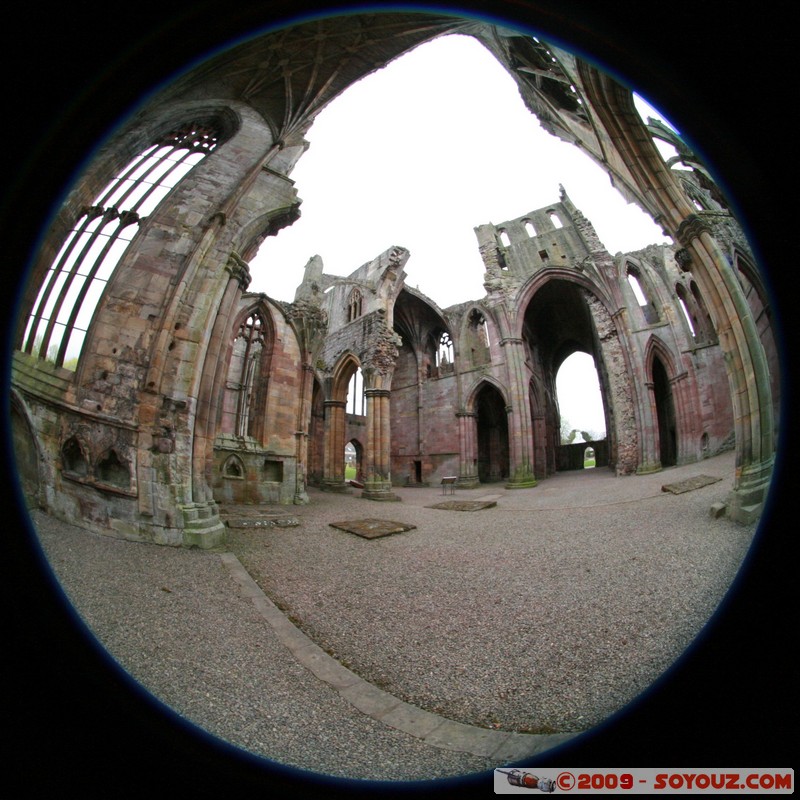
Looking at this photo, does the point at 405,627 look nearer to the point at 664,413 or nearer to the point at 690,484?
the point at 690,484

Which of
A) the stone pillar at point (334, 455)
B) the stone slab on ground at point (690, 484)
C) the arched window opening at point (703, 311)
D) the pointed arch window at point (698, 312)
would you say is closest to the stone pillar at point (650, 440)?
the pointed arch window at point (698, 312)

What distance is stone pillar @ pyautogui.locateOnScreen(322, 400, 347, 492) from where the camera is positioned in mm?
14000

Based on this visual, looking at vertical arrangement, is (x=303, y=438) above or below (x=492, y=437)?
above

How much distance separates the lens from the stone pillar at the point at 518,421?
14.9 m

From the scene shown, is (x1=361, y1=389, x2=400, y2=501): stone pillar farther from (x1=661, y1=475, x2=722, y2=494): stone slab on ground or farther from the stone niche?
(x1=661, y1=475, x2=722, y2=494): stone slab on ground

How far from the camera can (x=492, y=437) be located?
835 inches

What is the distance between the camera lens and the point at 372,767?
109cm

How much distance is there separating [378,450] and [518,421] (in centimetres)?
744

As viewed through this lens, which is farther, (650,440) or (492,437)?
(492,437)

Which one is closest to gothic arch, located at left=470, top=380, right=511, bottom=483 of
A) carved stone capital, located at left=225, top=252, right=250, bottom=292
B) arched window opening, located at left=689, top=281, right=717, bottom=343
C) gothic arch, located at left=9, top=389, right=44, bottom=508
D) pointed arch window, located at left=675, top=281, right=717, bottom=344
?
pointed arch window, located at left=675, top=281, right=717, bottom=344

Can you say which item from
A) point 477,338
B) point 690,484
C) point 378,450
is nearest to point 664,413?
point 477,338

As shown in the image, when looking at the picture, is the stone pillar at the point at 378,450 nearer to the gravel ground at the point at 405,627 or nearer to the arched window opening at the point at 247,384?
the arched window opening at the point at 247,384

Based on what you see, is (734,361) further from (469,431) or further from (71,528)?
(469,431)

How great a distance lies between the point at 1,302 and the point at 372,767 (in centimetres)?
197
